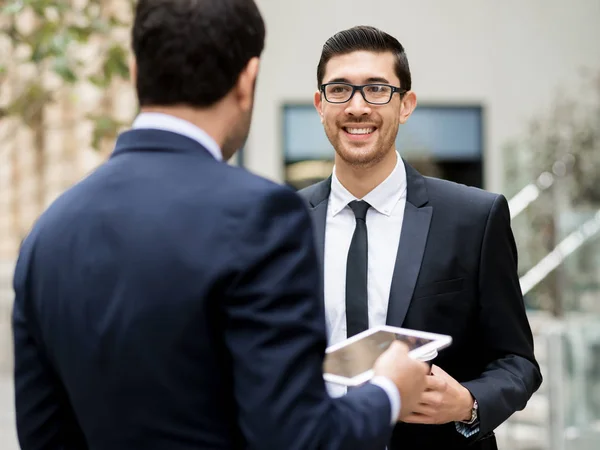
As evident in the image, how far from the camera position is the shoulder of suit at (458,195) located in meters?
2.15

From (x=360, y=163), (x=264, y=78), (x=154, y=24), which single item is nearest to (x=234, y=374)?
(x=154, y=24)

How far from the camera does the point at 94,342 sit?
1231 mm

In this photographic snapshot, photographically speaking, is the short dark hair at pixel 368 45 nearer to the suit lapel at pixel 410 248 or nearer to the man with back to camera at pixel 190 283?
the suit lapel at pixel 410 248

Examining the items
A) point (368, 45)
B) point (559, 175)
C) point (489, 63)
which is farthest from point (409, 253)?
point (489, 63)

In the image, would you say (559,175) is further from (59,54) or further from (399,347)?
(399,347)

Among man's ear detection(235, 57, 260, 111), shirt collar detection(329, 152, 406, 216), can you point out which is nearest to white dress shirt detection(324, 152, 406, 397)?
shirt collar detection(329, 152, 406, 216)

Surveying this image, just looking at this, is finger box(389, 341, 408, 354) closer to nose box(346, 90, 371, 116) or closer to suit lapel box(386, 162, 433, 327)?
suit lapel box(386, 162, 433, 327)

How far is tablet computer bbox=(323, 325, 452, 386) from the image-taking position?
143 centimetres

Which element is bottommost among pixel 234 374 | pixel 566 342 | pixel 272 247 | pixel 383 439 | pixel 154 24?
pixel 566 342

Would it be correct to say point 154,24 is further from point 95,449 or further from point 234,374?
point 95,449

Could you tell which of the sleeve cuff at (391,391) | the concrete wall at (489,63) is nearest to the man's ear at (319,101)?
the sleeve cuff at (391,391)

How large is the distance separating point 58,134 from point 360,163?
8856 mm

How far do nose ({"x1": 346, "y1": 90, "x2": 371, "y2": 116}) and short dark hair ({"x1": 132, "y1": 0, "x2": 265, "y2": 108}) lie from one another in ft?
2.82

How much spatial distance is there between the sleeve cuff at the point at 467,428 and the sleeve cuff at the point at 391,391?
68cm
